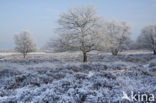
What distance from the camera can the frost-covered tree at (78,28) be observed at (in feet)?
56.2

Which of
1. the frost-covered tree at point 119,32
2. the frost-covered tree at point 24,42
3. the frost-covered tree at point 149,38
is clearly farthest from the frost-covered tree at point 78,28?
the frost-covered tree at point 149,38

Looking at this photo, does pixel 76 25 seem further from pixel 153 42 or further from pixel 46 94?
pixel 153 42

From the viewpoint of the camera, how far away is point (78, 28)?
57.9 feet

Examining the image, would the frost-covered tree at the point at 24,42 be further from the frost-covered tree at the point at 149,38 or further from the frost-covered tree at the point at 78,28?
the frost-covered tree at the point at 149,38

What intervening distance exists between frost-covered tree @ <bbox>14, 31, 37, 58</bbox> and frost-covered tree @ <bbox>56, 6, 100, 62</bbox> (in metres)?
20.7

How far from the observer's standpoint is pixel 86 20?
1733 cm

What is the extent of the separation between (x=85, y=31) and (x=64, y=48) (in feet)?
12.7

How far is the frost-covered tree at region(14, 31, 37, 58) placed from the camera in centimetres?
3431

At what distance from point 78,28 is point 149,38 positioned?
25.0 m

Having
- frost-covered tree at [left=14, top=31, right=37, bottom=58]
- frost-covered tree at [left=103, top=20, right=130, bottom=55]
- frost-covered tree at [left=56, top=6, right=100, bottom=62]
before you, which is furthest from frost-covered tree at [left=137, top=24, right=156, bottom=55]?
frost-covered tree at [left=14, top=31, right=37, bottom=58]

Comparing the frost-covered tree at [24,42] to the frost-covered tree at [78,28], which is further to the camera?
the frost-covered tree at [24,42]

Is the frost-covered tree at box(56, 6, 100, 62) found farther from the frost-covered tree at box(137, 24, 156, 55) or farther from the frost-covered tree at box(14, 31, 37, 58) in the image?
the frost-covered tree at box(137, 24, 156, 55)

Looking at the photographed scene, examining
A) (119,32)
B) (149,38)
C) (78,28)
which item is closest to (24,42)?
(78,28)

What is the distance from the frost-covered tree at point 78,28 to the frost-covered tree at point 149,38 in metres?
22.8
